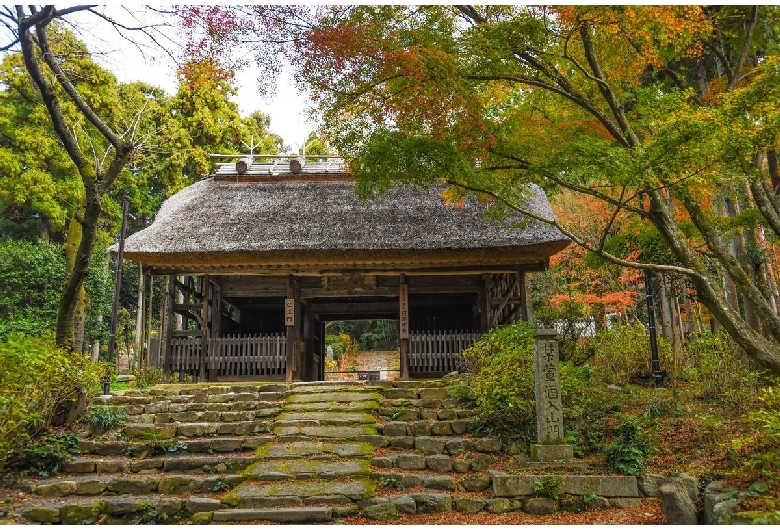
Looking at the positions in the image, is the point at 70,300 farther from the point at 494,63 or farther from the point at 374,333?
the point at 374,333

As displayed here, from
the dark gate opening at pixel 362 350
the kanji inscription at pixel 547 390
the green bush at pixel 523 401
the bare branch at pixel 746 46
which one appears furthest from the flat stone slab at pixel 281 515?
the dark gate opening at pixel 362 350

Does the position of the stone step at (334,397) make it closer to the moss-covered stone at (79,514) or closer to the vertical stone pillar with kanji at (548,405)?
the vertical stone pillar with kanji at (548,405)

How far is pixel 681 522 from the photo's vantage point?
17.0ft

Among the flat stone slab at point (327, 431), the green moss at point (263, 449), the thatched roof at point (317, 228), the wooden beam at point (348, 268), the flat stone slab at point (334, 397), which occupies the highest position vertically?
the thatched roof at point (317, 228)

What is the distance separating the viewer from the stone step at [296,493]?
5.77 meters

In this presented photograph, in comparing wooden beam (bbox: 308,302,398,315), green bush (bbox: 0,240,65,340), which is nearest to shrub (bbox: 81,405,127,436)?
wooden beam (bbox: 308,302,398,315)

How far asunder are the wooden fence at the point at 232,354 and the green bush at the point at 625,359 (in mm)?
7310

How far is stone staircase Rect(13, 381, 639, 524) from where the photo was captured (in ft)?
19.0

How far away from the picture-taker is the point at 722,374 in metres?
8.45

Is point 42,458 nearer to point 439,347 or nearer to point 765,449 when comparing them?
point 439,347

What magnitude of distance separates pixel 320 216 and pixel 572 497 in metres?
9.03

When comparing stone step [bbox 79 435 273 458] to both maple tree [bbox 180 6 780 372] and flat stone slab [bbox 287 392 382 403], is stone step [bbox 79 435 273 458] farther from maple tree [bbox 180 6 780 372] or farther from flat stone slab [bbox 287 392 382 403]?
maple tree [bbox 180 6 780 372]

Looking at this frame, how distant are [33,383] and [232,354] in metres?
6.02

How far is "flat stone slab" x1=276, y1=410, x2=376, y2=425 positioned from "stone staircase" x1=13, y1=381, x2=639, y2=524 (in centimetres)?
2
